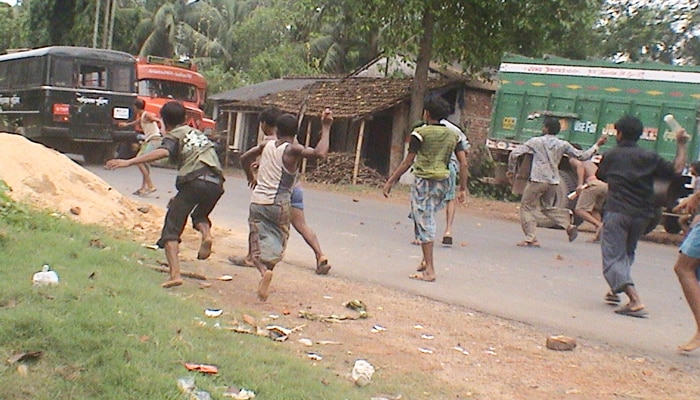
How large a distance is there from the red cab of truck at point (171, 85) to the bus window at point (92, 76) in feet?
10.5

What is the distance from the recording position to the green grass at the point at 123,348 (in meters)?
4.15

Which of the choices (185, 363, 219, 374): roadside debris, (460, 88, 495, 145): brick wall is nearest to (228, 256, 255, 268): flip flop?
(185, 363, 219, 374): roadside debris

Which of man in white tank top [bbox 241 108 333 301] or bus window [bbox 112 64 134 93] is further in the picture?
bus window [bbox 112 64 134 93]

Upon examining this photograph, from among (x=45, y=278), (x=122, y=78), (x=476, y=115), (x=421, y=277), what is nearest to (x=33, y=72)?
(x=122, y=78)

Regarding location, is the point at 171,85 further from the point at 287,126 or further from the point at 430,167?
the point at 287,126

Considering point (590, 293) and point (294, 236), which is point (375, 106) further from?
point (590, 293)

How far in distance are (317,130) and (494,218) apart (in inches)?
446

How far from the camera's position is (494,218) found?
17094mm

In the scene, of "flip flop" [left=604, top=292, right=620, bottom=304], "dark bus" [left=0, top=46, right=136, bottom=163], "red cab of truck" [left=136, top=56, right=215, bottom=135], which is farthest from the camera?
"red cab of truck" [left=136, top=56, right=215, bottom=135]

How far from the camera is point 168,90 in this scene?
25.8 m

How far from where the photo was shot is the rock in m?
6.17

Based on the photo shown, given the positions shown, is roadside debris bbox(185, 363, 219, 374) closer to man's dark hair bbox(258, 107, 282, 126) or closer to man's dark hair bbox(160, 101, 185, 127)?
man's dark hair bbox(160, 101, 185, 127)

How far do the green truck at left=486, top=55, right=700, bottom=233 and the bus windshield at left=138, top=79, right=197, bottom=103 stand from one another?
36.5ft

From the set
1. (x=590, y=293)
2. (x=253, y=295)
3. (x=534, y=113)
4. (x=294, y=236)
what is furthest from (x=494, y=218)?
(x=253, y=295)
